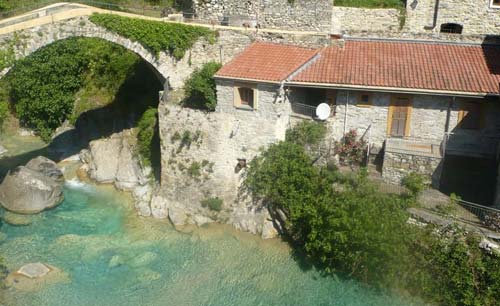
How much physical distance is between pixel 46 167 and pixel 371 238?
1647 centimetres

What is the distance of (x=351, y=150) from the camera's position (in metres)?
19.7

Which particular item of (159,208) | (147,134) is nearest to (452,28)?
(147,134)

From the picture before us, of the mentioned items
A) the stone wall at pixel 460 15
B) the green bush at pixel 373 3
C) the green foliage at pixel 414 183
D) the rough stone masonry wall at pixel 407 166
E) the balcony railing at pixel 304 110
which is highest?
the green bush at pixel 373 3

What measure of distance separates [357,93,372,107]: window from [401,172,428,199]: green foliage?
339 centimetres

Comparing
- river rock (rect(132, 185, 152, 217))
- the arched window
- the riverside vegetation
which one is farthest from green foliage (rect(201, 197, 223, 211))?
the arched window

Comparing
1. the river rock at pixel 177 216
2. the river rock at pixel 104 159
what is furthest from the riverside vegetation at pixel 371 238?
the river rock at pixel 104 159

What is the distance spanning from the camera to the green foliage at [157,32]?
20.9 metres

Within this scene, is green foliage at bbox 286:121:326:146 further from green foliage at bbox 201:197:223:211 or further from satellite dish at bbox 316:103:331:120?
green foliage at bbox 201:197:223:211

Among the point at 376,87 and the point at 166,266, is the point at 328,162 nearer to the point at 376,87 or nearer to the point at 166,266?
the point at 376,87

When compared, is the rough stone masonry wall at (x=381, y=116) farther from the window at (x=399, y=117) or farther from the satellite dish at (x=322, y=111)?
the satellite dish at (x=322, y=111)

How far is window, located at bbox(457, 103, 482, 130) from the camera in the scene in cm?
1870

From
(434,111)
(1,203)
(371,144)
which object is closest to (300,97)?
(371,144)

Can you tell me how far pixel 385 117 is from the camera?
19.3 meters

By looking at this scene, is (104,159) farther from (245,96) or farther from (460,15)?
(460,15)
